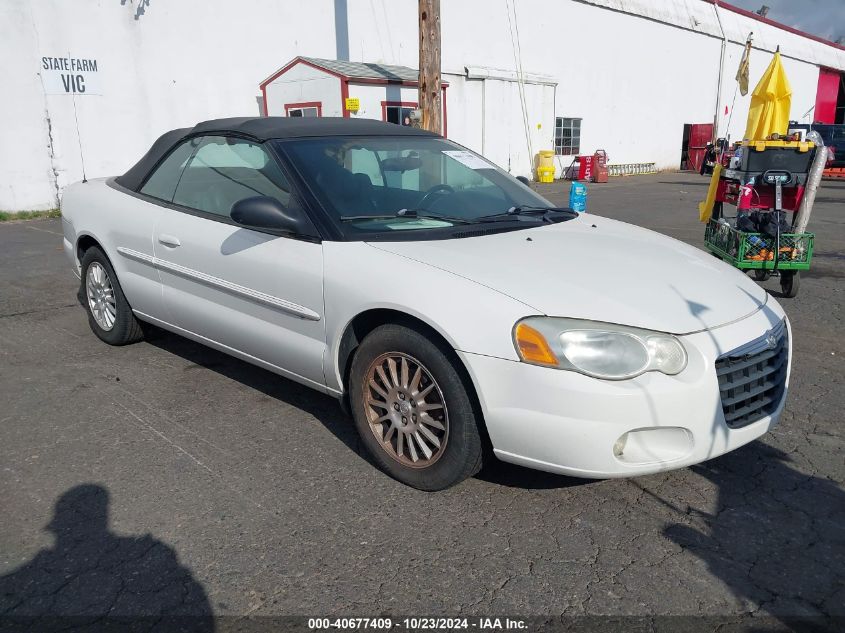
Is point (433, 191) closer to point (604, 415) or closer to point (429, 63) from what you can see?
point (604, 415)

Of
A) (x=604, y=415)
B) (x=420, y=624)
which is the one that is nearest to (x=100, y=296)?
(x=420, y=624)

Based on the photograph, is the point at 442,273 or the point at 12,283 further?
the point at 12,283

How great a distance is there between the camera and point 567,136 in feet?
77.0

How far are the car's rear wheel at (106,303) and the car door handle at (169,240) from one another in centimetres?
75

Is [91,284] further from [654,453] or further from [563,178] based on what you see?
[563,178]

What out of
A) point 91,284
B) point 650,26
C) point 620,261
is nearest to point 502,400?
point 620,261

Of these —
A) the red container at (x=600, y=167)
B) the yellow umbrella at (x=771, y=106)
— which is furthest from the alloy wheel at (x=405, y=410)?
the red container at (x=600, y=167)

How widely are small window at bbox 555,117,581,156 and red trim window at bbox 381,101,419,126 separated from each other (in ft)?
31.6

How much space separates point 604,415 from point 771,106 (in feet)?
19.9

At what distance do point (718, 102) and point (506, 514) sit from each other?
31.0m

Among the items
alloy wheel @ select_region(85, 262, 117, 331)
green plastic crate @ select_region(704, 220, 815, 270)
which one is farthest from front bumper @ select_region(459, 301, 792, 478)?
green plastic crate @ select_region(704, 220, 815, 270)

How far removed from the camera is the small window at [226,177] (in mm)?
3660

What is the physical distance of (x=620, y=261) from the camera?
10.4ft

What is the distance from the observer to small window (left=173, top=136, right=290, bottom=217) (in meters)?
3.66
